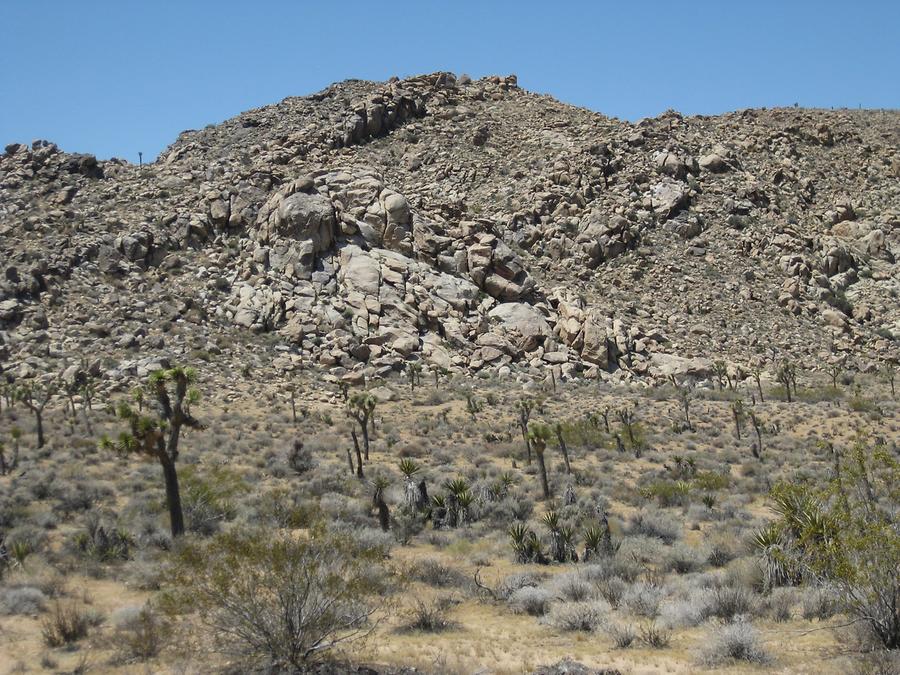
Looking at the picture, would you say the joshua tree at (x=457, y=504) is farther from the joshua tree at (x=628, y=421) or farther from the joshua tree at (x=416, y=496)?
the joshua tree at (x=628, y=421)

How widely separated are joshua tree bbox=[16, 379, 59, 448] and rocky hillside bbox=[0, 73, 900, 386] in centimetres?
259

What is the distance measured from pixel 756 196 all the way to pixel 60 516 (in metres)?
59.8

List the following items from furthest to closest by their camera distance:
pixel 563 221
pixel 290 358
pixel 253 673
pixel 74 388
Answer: pixel 563 221 < pixel 290 358 < pixel 74 388 < pixel 253 673

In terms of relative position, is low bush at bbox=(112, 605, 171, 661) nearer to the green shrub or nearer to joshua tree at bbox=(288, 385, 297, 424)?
the green shrub

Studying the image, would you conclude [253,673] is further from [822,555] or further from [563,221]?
[563,221]

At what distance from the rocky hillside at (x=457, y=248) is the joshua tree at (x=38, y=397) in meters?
2.59

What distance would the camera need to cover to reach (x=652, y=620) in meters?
12.7

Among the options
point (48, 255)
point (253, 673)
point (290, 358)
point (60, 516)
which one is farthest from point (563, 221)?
point (253, 673)

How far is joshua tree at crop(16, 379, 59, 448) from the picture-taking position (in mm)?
31172

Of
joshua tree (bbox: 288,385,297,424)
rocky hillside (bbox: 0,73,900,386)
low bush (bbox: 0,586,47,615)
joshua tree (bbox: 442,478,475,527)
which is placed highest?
rocky hillside (bbox: 0,73,900,386)

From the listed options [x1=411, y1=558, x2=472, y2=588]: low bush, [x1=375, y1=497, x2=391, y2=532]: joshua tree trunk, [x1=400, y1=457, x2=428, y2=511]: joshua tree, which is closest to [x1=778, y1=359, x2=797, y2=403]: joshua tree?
[x1=400, y1=457, x2=428, y2=511]: joshua tree

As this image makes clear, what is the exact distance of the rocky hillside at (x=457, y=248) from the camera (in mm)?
46031

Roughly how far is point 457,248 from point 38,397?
30007 mm

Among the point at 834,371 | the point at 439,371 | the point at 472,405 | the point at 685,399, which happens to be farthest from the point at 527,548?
the point at 834,371
